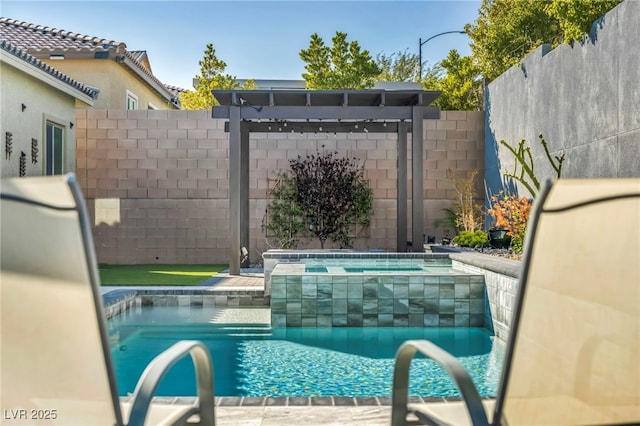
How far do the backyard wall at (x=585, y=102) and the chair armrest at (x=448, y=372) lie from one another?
5375mm

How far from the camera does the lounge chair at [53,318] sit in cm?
124

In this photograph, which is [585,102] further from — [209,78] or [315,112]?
[209,78]

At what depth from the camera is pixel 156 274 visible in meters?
9.27

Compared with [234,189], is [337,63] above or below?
above

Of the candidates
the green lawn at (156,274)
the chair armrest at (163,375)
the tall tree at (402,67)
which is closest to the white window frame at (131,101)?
the green lawn at (156,274)

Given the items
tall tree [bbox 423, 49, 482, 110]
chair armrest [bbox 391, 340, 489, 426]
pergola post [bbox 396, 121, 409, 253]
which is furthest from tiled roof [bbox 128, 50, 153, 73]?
chair armrest [bbox 391, 340, 489, 426]

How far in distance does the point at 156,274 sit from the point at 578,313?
8.57 metres

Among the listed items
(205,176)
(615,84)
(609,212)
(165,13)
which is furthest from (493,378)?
(165,13)

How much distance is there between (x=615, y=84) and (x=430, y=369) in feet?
14.5

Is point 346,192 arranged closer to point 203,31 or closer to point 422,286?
point 422,286

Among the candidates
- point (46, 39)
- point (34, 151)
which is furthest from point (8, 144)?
point (46, 39)

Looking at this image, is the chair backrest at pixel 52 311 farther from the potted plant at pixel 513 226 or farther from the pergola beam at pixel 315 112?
the pergola beam at pixel 315 112

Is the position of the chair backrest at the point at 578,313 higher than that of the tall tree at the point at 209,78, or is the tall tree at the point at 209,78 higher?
the tall tree at the point at 209,78

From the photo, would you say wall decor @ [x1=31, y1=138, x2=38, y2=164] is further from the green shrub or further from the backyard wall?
the backyard wall
